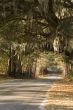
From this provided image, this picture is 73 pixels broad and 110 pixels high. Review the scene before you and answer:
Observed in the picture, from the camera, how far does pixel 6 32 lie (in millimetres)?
19938

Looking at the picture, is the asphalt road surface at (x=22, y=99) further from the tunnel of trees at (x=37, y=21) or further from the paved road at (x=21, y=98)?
the tunnel of trees at (x=37, y=21)

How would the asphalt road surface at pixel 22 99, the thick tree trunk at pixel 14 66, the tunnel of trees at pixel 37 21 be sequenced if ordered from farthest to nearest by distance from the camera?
the thick tree trunk at pixel 14 66, the tunnel of trees at pixel 37 21, the asphalt road surface at pixel 22 99

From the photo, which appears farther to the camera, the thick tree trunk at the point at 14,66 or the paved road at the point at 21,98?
the thick tree trunk at the point at 14,66

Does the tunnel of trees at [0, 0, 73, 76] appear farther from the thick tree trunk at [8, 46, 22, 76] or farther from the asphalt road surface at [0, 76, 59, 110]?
the thick tree trunk at [8, 46, 22, 76]

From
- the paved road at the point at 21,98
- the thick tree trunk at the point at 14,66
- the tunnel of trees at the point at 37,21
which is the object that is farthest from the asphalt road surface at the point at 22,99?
the thick tree trunk at the point at 14,66

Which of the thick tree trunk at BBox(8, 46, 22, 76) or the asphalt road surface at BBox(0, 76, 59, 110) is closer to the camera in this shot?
the asphalt road surface at BBox(0, 76, 59, 110)

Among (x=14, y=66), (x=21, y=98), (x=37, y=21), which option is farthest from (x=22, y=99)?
(x=14, y=66)

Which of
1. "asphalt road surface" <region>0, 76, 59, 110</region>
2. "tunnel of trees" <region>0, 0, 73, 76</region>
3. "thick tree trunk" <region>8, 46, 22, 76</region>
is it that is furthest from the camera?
"thick tree trunk" <region>8, 46, 22, 76</region>

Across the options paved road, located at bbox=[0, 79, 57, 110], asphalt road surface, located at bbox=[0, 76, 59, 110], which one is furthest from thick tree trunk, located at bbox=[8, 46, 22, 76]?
asphalt road surface, located at bbox=[0, 76, 59, 110]

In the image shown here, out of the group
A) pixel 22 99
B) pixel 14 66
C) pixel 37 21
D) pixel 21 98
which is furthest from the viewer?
pixel 14 66

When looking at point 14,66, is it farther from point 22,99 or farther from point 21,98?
point 22,99

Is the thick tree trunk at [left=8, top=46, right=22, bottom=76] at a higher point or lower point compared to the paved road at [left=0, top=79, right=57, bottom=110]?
lower

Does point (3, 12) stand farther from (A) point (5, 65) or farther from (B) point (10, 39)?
(A) point (5, 65)

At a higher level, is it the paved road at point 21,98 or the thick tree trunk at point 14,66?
the paved road at point 21,98
